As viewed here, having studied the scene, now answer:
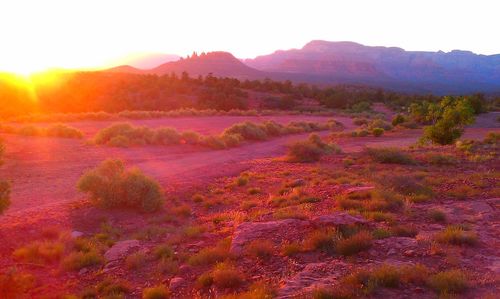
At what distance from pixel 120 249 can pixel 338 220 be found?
4.56 m

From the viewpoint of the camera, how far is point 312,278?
305 inches

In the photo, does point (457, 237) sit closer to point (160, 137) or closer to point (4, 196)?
point (4, 196)

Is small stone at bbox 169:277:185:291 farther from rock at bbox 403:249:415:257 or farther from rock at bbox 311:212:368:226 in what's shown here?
rock at bbox 403:249:415:257

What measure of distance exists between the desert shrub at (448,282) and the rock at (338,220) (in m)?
2.65

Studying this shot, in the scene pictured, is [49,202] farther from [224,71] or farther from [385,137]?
[224,71]

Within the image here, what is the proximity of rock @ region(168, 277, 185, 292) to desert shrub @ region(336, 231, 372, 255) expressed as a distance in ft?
9.06

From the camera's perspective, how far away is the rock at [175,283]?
8227mm

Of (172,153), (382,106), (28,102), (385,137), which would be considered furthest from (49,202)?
(382,106)

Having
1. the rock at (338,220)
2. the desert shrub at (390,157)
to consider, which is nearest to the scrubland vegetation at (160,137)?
the desert shrub at (390,157)

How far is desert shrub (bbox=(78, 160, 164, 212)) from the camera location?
1383cm

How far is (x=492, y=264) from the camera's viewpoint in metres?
8.14

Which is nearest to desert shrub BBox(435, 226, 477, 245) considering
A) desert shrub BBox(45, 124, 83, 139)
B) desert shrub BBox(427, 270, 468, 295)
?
desert shrub BBox(427, 270, 468, 295)

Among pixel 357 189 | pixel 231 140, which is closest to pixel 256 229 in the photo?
pixel 357 189

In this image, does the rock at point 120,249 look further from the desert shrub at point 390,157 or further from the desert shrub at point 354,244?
the desert shrub at point 390,157
